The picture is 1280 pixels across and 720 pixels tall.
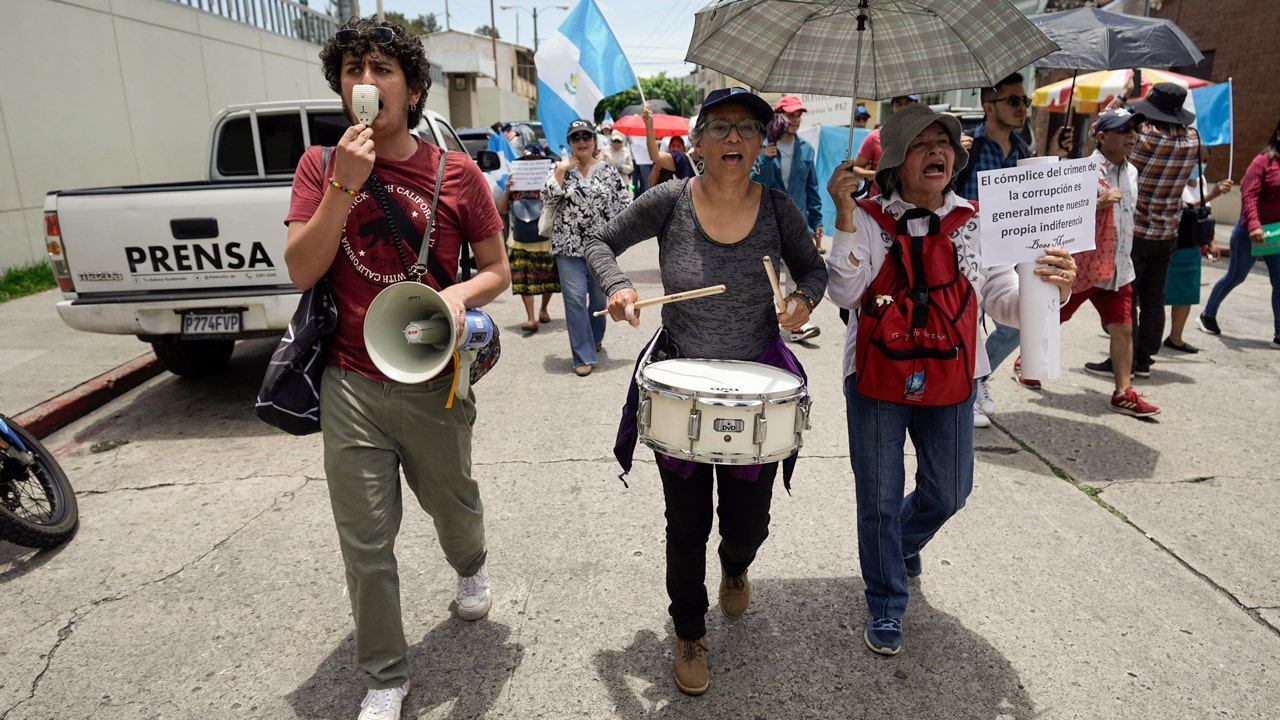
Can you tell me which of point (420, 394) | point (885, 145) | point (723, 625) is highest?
point (885, 145)

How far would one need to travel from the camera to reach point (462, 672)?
2863 mm

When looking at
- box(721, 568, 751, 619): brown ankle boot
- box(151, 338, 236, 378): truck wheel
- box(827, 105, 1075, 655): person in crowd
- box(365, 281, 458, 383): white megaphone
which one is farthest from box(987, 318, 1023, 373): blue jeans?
box(151, 338, 236, 378): truck wheel

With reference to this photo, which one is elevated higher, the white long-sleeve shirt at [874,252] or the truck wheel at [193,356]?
the white long-sleeve shirt at [874,252]

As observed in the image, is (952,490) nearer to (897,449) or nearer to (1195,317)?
(897,449)

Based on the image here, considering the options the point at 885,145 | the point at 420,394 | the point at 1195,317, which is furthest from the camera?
the point at 1195,317

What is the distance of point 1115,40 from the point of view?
16.3 feet

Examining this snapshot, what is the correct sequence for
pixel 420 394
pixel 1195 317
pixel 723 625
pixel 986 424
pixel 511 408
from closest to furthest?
1. pixel 420 394
2. pixel 723 625
3. pixel 986 424
4. pixel 511 408
5. pixel 1195 317

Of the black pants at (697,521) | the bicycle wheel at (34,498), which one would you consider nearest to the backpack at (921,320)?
the black pants at (697,521)

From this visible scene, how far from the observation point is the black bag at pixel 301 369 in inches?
98.9

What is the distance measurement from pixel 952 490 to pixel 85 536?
159 inches

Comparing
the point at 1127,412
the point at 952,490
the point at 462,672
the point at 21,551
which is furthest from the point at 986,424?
the point at 21,551

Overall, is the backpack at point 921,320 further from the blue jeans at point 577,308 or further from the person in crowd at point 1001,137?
the blue jeans at point 577,308

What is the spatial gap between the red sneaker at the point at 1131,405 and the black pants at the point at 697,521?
4.00 meters

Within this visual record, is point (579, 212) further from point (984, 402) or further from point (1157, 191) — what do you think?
point (1157, 191)
